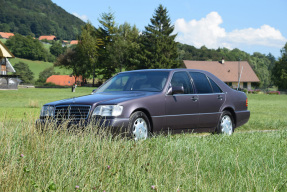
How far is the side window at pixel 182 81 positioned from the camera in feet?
31.3

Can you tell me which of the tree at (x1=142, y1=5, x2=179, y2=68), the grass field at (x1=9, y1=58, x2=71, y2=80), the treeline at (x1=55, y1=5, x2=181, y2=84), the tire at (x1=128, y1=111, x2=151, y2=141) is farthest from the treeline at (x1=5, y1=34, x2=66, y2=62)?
the tire at (x1=128, y1=111, x2=151, y2=141)

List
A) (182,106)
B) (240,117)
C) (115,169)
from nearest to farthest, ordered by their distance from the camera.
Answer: (115,169)
(182,106)
(240,117)

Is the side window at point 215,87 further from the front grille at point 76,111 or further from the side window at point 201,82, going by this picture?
the front grille at point 76,111

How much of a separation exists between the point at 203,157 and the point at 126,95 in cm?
265

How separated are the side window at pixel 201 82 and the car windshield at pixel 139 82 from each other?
88 centimetres

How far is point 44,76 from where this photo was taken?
4857 inches

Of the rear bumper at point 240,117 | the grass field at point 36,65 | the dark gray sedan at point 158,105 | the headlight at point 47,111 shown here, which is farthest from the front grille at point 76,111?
the grass field at point 36,65

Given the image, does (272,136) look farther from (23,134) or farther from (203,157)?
(23,134)

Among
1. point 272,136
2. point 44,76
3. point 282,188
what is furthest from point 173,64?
point 282,188

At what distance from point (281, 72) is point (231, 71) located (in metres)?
12.1

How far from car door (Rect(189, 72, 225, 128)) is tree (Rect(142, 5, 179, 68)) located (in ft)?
224

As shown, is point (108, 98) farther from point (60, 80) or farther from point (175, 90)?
point (60, 80)

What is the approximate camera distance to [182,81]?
9.72 m

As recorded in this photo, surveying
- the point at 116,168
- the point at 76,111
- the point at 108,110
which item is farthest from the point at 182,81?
the point at 116,168
